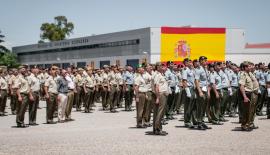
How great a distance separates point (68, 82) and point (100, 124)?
8.06 ft

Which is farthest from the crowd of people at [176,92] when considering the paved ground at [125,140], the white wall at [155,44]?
the white wall at [155,44]

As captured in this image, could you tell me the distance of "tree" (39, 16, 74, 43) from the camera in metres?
102

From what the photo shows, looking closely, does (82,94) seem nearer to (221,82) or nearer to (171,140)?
(221,82)

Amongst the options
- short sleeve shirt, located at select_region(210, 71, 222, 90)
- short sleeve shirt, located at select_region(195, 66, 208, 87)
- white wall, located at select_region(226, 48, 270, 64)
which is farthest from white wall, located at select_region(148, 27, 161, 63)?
short sleeve shirt, located at select_region(195, 66, 208, 87)

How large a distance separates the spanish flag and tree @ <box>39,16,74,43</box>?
145 ft

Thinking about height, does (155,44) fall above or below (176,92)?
above

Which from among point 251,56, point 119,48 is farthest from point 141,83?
point 251,56

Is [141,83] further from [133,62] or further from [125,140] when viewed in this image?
[133,62]

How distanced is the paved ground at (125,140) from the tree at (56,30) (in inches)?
3475

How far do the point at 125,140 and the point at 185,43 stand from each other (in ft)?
173

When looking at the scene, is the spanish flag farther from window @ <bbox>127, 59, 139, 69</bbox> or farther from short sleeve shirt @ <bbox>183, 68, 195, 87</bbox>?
short sleeve shirt @ <bbox>183, 68, 195, 87</bbox>

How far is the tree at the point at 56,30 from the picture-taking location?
102125 mm

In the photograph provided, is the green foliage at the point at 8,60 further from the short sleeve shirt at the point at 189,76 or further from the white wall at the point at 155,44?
the short sleeve shirt at the point at 189,76

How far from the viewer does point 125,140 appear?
11703 millimetres
